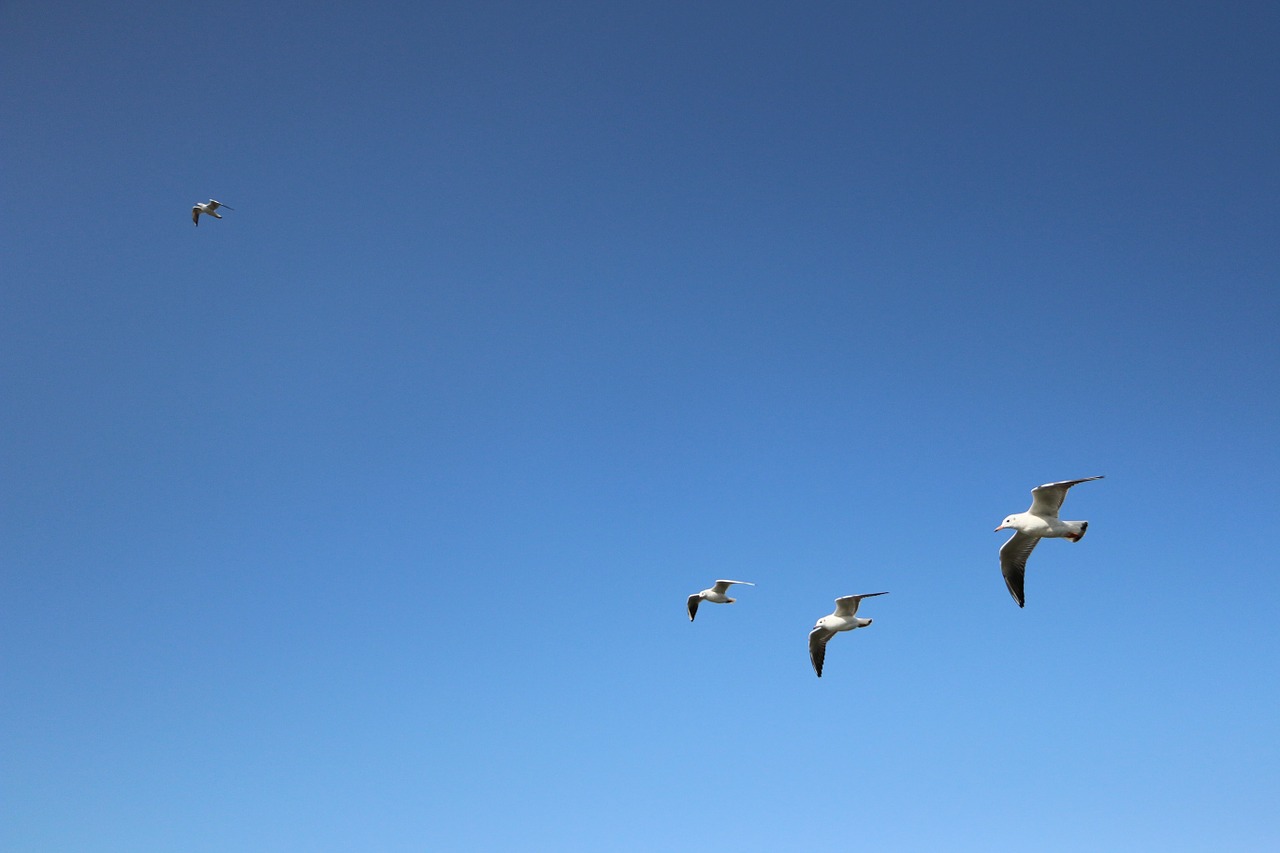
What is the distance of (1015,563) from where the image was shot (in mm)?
34344

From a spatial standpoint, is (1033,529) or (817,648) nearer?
(1033,529)

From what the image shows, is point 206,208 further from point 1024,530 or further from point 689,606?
point 1024,530

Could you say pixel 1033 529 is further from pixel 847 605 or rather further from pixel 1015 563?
pixel 847 605

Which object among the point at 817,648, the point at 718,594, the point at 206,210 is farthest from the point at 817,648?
the point at 206,210

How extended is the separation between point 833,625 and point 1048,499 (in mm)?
10098

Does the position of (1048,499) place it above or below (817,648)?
above

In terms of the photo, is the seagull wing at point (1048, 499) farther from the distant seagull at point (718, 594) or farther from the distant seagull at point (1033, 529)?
the distant seagull at point (718, 594)

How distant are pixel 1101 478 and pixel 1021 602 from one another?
7727mm

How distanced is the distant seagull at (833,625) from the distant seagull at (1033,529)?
5583 millimetres

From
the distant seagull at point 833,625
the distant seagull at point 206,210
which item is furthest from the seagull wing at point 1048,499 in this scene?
the distant seagull at point 206,210

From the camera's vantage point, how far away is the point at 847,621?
3906 cm

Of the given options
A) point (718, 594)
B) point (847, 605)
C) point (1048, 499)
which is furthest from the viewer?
point (718, 594)

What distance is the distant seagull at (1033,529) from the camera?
32875mm

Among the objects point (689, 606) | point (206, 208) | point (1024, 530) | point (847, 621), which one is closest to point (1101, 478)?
point (1024, 530)
